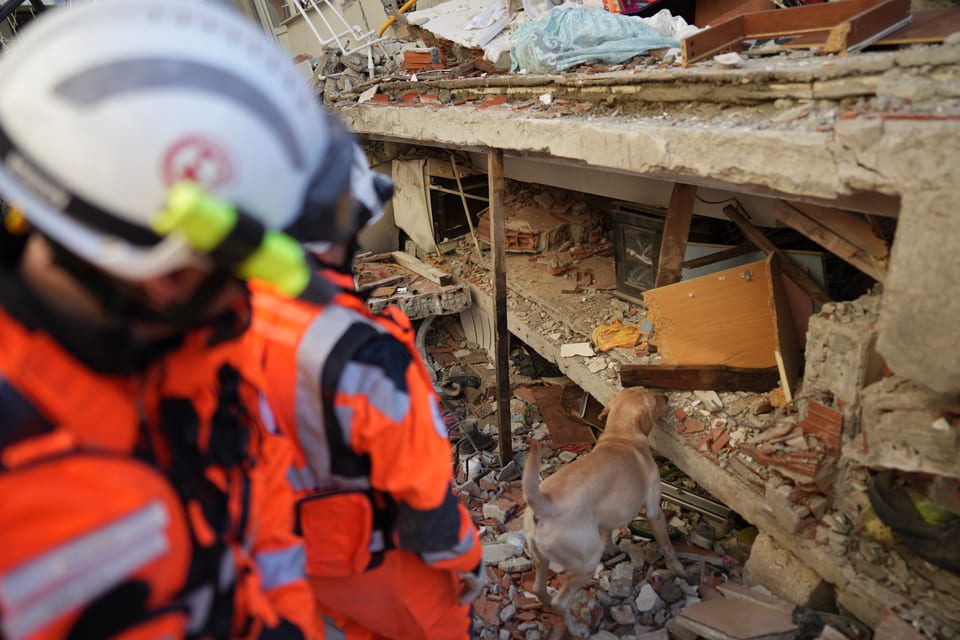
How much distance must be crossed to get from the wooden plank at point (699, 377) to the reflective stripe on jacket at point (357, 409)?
311cm

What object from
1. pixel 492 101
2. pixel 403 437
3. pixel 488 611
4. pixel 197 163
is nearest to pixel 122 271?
pixel 197 163

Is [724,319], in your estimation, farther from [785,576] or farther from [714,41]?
[714,41]

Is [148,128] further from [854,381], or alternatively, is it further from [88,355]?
[854,381]

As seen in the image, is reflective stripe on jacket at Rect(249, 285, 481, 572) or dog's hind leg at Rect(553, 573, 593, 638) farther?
dog's hind leg at Rect(553, 573, 593, 638)

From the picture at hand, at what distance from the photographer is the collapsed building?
2.47 m

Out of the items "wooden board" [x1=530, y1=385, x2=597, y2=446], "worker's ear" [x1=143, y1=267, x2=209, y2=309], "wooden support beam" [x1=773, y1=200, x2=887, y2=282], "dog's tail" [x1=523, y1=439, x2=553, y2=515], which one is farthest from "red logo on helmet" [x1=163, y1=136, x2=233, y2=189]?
"wooden board" [x1=530, y1=385, x2=597, y2=446]

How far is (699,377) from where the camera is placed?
459 cm

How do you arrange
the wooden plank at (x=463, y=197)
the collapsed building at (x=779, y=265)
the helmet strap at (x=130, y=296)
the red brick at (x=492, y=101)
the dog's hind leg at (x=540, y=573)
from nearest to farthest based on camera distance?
the helmet strap at (x=130, y=296)
the collapsed building at (x=779, y=265)
the dog's hind leg at (x=540, y=573)
the red brick at (x=492, y=101)
the wooden plank at (x=463, y=197)

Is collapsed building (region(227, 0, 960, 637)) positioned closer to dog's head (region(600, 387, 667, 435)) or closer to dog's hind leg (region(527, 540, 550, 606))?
dog's head (region(600, 387, 667, 435))

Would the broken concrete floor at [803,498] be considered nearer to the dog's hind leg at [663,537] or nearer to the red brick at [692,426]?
the red brick at [692,426]

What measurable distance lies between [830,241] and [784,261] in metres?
1.06

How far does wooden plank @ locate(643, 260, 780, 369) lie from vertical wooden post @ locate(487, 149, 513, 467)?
→ 51.8 inches

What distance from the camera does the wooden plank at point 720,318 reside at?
447cm

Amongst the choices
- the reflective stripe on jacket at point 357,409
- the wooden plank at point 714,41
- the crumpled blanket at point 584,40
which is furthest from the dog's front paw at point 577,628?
the crumpled blanket at point 584,40
